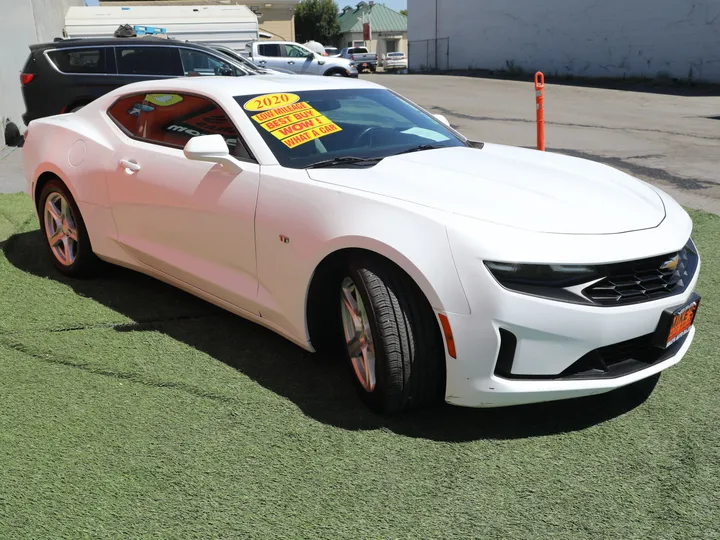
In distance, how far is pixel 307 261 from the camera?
3.22 m

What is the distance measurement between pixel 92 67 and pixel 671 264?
1039 cm

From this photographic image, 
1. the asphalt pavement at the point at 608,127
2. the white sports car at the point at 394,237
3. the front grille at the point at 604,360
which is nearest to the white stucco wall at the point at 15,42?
the asphalt pavement at the point at 608,127

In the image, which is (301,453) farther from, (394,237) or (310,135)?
(310,135)

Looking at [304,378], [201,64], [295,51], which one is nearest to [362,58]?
[295,51]

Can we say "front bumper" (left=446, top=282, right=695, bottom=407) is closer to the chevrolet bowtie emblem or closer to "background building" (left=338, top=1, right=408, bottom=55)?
the chevrolet bowtie emblem

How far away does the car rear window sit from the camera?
11.1m

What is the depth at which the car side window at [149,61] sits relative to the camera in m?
11.6

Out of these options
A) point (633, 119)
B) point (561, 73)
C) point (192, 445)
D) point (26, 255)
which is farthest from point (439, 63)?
point (192, 445)

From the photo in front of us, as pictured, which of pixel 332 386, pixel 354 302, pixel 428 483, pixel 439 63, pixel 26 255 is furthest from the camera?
pixel 439 63

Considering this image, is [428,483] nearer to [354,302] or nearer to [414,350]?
[414,350]

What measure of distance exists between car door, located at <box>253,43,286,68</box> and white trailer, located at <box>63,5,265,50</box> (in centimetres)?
309

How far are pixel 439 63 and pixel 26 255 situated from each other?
118 ft

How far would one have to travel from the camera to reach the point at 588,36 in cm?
2917

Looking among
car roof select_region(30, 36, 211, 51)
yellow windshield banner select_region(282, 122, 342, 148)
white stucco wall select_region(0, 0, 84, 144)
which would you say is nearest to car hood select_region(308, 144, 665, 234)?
yellow windshield banner select_region(282, 122, 342, 148)
